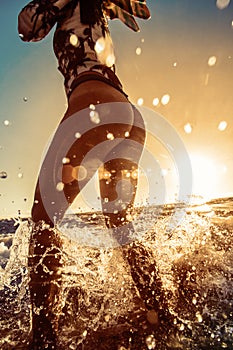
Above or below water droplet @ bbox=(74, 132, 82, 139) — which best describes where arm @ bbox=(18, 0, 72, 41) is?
above

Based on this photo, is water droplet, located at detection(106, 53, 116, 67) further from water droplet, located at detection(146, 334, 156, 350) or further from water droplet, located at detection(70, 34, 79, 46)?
water droplet, located at detection(146, 334, 156, 350)

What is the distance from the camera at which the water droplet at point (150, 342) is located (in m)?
1.41

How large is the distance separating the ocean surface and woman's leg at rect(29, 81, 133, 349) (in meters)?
0.22

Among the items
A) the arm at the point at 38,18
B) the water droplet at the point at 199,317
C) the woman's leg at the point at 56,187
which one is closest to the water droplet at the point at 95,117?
the woman's leg at the point at 56,187

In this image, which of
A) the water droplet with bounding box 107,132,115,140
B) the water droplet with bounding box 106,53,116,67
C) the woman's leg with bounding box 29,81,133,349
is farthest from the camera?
the water droplet with bounding box 106,53,116,67

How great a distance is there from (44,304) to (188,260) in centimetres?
237

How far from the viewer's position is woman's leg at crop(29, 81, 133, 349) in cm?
124

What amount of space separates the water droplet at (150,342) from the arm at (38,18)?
2023 millimetres

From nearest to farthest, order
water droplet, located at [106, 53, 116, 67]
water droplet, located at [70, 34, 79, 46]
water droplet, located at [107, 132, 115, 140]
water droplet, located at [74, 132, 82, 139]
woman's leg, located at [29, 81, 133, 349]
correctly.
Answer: woman's leg, located at [29, 81, 133, 349] < water droplet, located at [74, 132, 82, 139] < water droplet, located at [107, 132, 115, 140] < water droplet, located at [70, 34, 79, 46] < water droplet, located at [106, 53, 116, 67]

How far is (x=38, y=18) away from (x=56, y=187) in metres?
1.09

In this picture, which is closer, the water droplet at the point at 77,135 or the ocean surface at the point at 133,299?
the water droplet at the point at 77,135

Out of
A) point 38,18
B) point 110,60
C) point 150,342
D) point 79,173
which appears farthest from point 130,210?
point 38,18

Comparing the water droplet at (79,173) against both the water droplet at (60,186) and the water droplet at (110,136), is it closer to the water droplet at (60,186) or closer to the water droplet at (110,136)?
the water droplet at (60,186)

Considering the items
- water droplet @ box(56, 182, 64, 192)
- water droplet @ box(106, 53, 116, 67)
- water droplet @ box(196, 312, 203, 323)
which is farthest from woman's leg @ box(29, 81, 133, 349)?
water droplet @ box(196, 312, 203, 323)
